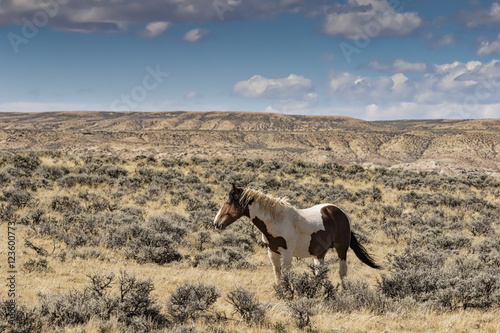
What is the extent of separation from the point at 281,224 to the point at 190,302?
2.35 meters

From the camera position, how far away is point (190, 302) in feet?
19.4

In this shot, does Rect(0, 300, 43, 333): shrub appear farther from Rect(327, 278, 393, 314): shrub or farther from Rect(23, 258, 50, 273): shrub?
Rect(327, 278, 393, 314): shrub

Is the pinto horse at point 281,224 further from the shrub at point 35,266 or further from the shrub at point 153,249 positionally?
the shrub at point 35,266

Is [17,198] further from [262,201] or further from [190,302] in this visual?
[190,302]

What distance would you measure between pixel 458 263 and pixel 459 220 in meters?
8.30

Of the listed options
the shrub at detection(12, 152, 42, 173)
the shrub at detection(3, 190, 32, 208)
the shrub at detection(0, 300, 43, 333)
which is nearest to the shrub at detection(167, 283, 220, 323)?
the shrub at detection(0, 300, 43, 333)

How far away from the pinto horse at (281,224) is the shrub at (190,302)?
1477 millimetres

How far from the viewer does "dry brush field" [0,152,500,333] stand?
18.6 ft

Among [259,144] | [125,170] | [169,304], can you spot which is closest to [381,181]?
[125,170]

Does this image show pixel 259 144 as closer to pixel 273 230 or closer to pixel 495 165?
pixel 495 165

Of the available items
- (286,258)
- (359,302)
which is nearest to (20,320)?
(286,258)

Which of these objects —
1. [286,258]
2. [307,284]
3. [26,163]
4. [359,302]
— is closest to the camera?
[359,302]

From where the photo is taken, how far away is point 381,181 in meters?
28.2

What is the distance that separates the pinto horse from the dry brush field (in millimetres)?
529
